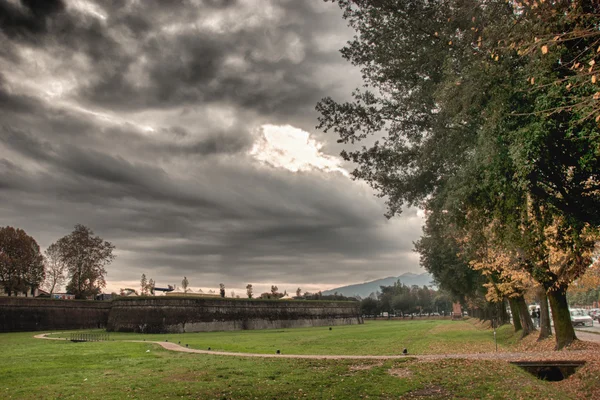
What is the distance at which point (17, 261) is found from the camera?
70062 mm

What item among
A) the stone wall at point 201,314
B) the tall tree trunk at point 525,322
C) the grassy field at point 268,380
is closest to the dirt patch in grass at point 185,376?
the grassy field at point 268,380

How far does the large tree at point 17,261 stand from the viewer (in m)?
69.3

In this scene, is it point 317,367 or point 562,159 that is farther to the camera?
point 317,367

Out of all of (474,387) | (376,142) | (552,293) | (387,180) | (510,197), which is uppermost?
(376,142)

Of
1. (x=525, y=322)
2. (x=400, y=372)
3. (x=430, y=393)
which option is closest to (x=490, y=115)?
(x=430, y=393)

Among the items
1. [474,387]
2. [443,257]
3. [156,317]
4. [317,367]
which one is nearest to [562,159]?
[474,387]

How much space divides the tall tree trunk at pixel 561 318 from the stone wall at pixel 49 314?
61.5 m

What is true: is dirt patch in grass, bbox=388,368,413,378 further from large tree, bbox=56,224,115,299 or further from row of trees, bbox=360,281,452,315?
row of trees, bbox=360,281,452,315

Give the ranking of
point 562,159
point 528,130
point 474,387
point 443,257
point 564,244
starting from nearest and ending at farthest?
point 528,130 < point 562,159 < point 474,387 < point 564,244 < point 443,257

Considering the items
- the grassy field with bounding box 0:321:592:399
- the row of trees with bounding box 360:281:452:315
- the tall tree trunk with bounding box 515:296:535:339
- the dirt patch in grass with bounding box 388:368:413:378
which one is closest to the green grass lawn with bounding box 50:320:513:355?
the tall tree trunk with bounding box 515:296:535:339

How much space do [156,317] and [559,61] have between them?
2204 inches

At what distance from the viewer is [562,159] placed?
12.5 m

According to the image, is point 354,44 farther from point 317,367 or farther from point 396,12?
point 317,367

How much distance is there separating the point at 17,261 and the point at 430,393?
7503 cm
